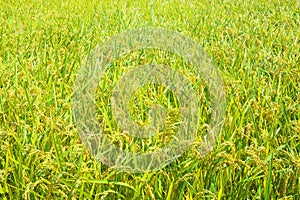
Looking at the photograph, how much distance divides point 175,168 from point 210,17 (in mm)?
3363

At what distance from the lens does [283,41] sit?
3.21 meters

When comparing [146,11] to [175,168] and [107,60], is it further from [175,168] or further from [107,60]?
[175,168]

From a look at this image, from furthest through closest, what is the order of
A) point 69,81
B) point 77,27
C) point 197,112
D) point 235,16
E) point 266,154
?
point 235,16, point 77,27, point 69,81, point 197,112, point 266,154

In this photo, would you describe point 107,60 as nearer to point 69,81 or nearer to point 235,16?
point 69,81

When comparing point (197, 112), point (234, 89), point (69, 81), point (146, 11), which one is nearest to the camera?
point (197, 112)

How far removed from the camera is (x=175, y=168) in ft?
4.54

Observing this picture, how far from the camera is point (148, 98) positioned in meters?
1.93

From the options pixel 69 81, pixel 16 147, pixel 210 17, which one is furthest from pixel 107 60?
pixel 210 17

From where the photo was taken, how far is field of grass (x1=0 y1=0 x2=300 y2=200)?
4.14 feet

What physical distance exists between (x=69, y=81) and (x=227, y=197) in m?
1.19

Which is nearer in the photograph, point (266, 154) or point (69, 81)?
point (266, 154)

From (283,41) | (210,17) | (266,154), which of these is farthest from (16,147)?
(210,17)

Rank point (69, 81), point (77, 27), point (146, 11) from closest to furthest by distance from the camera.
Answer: point (69, 81)
point (77, 27)
point (146, 11)

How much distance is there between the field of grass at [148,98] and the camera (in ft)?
4.14
